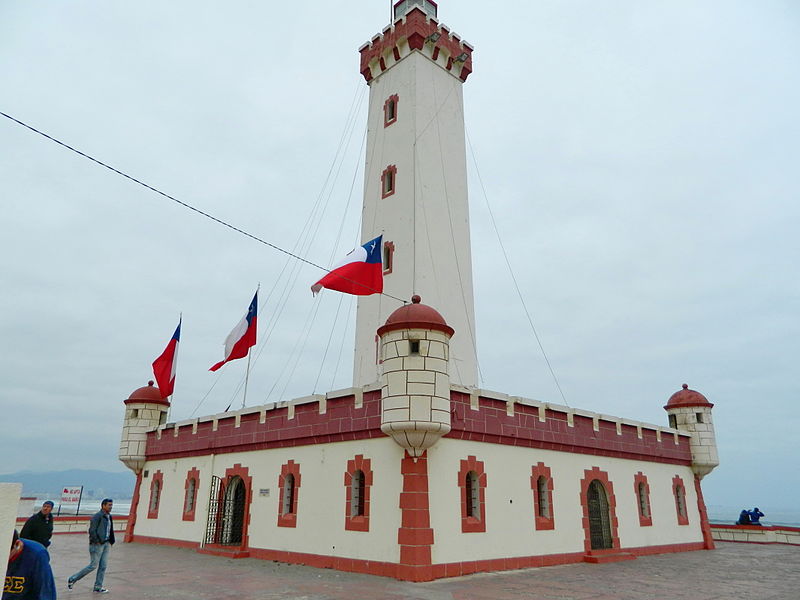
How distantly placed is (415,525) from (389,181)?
1597 centimetres

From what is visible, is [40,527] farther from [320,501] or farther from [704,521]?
[704,521]

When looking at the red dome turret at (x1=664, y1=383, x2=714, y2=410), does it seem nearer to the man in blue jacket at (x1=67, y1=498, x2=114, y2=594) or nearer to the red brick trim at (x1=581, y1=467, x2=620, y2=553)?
the red brick trim at (x1=581, y1=467, x2=620, y2=553)

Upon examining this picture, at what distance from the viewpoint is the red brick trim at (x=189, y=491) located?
2394 cm

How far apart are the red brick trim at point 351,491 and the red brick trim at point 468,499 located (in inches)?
108

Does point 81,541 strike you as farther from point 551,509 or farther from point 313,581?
point 551,509

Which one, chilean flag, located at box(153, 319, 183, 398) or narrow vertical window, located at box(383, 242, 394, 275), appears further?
chilean flag, located at box(153, 319, 183, 398)

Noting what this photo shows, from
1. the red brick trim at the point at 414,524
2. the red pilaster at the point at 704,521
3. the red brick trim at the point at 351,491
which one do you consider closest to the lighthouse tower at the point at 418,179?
the red brick trim at the point at 351,491

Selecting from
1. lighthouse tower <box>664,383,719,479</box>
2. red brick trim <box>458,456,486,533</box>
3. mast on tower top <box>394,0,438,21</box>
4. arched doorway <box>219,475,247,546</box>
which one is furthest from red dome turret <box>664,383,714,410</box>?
mast on tower top <box>394,0,438,21</box>

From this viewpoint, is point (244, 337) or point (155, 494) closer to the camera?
point (244, 337)

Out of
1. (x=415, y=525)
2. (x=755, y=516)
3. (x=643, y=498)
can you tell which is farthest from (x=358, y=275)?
(x=755, y=516)

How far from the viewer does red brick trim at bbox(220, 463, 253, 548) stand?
817 inches

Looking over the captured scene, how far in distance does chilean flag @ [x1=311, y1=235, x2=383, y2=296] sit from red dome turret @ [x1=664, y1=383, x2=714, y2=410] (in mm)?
17572

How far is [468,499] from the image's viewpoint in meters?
17.4

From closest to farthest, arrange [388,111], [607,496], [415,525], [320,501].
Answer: [415,525] → [320,501] → [607,496] → [388,111]
